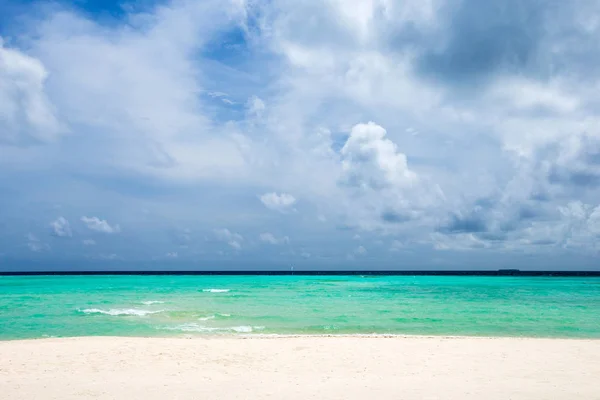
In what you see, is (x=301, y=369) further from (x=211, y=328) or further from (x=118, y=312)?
(x=118, y=312)

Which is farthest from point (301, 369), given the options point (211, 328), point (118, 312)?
point (118, 312)

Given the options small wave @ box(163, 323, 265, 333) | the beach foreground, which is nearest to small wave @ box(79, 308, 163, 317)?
small wave @ box(163, 323, 265, 333)

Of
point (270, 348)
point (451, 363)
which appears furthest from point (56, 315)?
point (451, 363)

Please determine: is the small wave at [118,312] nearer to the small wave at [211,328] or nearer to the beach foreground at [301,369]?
the small wave at [211,328]

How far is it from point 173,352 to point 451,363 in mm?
7978

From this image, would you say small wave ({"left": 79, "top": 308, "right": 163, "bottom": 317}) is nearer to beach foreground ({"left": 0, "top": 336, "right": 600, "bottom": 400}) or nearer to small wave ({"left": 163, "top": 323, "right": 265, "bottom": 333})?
small wave ({"left": 163, "top": 323, "right": 265, "bottom": 333})

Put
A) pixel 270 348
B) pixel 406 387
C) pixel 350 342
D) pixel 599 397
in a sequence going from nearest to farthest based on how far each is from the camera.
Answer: pixel 599 397
pixel 406 387
pixel 270 348
pixel 350 342

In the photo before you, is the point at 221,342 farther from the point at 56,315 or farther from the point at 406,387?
the point at 56,315

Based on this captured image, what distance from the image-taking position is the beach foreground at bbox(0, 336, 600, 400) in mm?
9305

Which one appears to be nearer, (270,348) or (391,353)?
(391,353)

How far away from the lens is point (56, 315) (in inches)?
1034

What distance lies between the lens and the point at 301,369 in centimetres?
1154

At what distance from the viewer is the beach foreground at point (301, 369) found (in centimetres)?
930

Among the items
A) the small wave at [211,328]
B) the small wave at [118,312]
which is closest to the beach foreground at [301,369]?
the small wave at [211,328]
